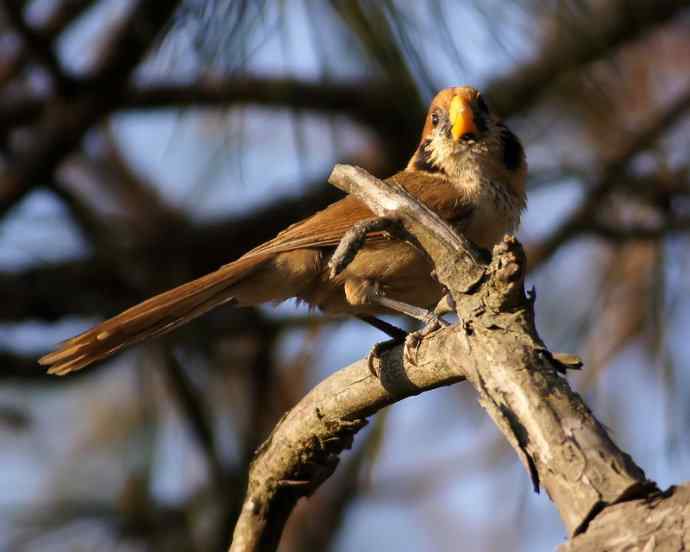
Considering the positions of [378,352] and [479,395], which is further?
[378,352]

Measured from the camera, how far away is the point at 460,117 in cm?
341

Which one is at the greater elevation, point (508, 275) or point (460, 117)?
point (460, 117)

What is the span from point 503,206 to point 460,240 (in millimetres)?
1293

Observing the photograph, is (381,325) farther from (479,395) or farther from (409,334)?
(479,395)

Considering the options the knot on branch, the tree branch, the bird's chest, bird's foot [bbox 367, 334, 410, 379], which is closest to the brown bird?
the bird's chest

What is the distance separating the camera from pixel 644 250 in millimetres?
4379

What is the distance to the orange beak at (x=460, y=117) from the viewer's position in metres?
3.40

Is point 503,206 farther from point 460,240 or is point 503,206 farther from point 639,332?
point 460,240

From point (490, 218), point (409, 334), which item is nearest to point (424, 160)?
point (490, 218)

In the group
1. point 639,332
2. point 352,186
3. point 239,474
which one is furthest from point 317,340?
point 352,186

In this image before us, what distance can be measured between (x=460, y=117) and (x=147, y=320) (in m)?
1.08

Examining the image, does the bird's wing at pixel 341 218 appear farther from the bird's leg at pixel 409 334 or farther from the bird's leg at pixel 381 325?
the bird's leg at pixel 381 325

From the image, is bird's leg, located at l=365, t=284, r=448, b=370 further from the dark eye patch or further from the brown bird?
the dark eye patch

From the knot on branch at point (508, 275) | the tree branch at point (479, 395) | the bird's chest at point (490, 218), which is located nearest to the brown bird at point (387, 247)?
the bird's chest at point (490, 218)
